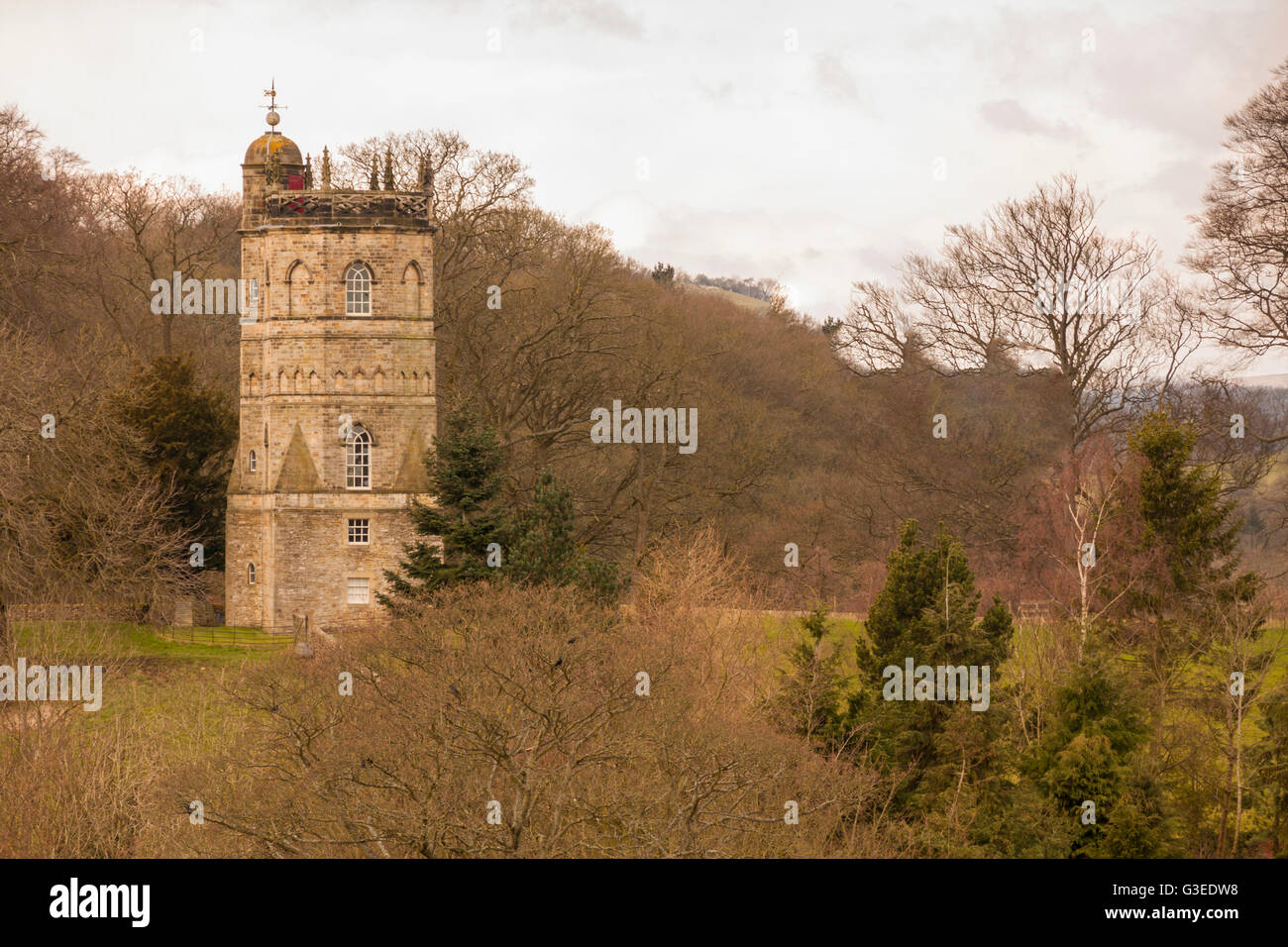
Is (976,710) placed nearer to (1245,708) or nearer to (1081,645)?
(1081,645)

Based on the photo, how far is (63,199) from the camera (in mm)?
40438

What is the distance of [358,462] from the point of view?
137 ft

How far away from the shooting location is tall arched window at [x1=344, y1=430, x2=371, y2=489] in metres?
41.8

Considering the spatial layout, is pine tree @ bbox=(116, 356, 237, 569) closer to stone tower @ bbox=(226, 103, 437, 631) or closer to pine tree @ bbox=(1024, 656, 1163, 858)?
stone tower @ bbox=(226, 103, 437, 631)

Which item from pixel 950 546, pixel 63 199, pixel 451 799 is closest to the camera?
pixel 451 799

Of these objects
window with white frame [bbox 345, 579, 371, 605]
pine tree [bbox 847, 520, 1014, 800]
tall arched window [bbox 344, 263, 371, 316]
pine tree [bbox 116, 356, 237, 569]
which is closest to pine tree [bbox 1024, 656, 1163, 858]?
pine tree [bbox 847, 520, 1014, 800]

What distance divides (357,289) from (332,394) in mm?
3020

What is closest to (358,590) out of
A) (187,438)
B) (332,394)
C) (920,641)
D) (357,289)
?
(332,394)

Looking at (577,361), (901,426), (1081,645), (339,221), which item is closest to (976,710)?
(1081,645)

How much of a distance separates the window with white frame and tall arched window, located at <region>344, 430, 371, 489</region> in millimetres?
2628

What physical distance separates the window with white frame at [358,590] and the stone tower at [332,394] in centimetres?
3

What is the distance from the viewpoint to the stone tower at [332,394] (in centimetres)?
4131

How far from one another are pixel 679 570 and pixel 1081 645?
1188 cm
